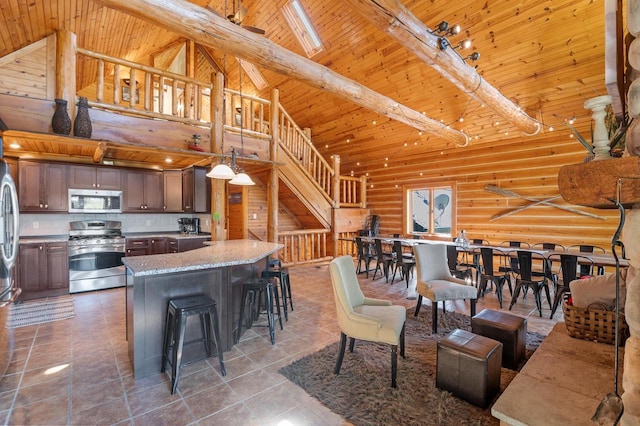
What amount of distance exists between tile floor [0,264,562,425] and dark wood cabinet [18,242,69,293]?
1.50 meters

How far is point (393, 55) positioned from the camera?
584cm

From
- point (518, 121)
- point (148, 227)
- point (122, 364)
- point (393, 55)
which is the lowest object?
point (122, 364)

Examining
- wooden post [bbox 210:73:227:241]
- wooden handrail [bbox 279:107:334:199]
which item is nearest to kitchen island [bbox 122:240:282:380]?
wooden post [bbox 210:73:227:241]

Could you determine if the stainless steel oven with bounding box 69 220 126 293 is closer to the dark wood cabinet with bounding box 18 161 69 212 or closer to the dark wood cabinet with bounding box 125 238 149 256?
the dark wood cabinet with bounding box 125 238 149 256

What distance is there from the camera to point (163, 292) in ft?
8.92

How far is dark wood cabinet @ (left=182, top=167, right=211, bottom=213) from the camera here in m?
6.31

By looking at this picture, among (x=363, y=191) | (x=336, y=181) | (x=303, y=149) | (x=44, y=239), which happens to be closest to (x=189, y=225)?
(x=44, y=239)

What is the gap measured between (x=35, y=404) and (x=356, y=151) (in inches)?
322

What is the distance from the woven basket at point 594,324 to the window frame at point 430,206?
5713 millimetres

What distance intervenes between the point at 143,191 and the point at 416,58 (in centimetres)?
597

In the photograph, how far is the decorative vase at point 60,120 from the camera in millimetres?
3916

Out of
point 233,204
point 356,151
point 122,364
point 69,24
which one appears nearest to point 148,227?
point 233,204

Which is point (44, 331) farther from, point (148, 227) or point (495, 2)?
point (495, 2)

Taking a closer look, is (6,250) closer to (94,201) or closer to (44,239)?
(44,239)
